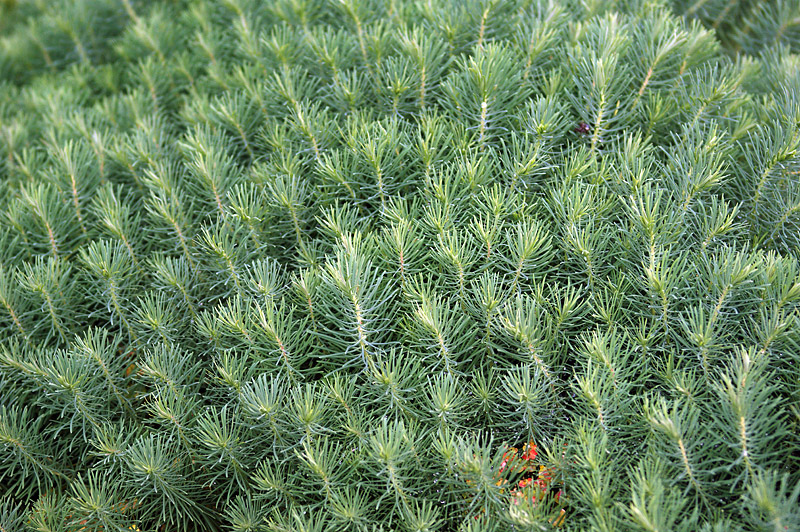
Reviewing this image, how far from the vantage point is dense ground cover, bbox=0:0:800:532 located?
817mm

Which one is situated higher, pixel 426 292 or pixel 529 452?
pixel 426 292

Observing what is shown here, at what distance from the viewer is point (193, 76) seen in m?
1.39

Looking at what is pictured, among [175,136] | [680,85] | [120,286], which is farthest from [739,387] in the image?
[175,136]

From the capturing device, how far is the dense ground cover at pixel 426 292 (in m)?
0.82

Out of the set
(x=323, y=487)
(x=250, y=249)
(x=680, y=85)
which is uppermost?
(x=680, y=85)

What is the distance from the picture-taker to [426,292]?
0.93 m

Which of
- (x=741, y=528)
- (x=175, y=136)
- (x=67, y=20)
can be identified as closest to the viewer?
(x=741, y=528)

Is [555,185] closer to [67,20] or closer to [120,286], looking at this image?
[120,286]

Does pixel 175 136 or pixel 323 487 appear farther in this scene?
pixel 175 136

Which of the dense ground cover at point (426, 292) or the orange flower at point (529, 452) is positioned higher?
the dense ground cover at point (426, 292)

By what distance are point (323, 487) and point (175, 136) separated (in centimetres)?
85

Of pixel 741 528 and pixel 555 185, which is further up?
pixel 555 185

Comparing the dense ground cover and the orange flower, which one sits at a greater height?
the dense ground cover

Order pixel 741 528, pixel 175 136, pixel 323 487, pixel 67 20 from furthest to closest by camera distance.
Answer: pixel 67 20
pixel 175 136
pixel 323 487
pixel 741 528
